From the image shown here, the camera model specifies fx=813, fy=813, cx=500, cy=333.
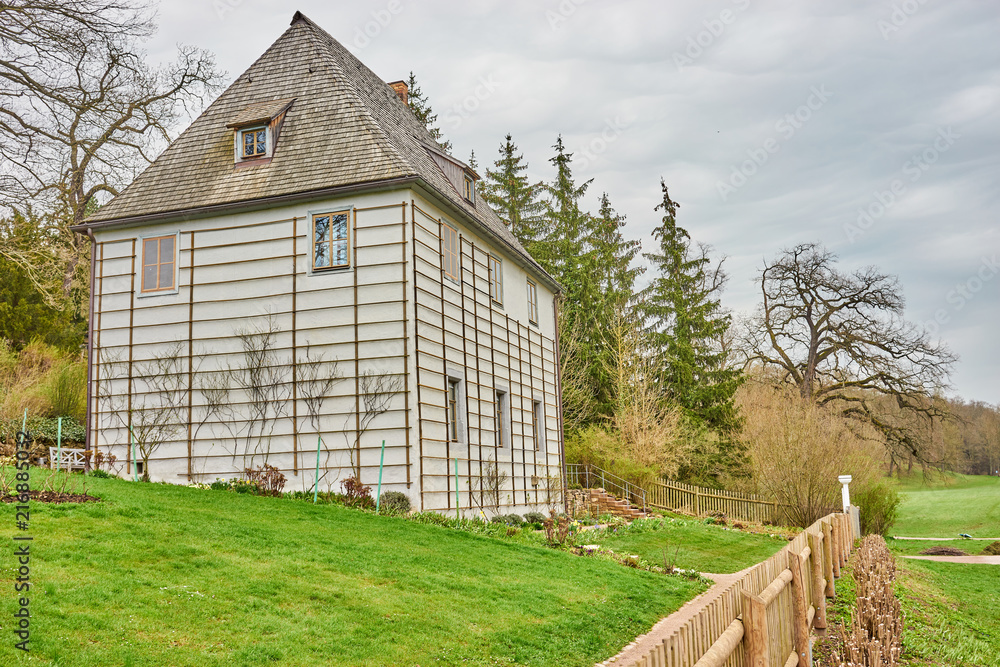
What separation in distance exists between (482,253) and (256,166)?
6037 millimetres

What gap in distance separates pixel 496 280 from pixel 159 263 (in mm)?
8507

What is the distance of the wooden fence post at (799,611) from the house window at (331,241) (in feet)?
37.9

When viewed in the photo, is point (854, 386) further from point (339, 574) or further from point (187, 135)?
point (339, 574)

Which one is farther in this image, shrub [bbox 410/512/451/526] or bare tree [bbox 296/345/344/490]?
bare tree [bbox 296/345/344/490]

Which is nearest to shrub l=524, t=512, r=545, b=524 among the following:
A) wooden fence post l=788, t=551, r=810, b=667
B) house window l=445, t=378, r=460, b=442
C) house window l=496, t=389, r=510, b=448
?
house window l=496, t=389, r=510, b=448

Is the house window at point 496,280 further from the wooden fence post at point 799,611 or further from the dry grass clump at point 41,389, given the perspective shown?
the wooden fence post at point 799,611

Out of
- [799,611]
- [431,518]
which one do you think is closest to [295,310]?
[431,518]

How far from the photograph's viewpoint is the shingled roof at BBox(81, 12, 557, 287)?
17219mm

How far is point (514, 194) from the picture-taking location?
45.2 metres

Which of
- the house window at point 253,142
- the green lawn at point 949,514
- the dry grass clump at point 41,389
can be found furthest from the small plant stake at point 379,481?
the green lawn at point 949,514

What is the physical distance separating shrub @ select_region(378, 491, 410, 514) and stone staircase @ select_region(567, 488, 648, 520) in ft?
35.7

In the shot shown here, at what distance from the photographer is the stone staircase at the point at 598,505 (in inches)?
1021

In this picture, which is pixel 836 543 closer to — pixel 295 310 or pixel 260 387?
pixel 295 310

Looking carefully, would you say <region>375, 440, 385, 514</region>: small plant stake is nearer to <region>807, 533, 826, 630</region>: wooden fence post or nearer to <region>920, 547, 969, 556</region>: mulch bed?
<region>807, 533, 826, 630</region>: wooden fence post
